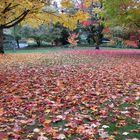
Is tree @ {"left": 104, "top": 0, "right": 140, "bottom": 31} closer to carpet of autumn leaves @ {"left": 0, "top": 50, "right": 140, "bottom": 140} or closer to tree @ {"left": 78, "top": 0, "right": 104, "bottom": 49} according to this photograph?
carpet of autumn leaves @ {"left": 0, "top": 50, "right": 140, "bottom": 140}

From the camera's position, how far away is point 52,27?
4144 centimetres

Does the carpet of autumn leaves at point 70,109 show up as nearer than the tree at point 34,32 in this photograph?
Yes

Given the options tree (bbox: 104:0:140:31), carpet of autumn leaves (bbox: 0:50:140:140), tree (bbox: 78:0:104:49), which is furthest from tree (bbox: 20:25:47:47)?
carpet of autumn leaves (bbox: 0:50:140:140)

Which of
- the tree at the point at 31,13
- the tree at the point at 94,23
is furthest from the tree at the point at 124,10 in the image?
the tree at the point at 94,23

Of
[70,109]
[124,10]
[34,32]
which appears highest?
[124,10]

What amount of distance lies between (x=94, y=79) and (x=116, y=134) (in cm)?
570

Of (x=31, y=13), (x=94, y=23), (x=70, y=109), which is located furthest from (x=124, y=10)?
(x=70, y=109)

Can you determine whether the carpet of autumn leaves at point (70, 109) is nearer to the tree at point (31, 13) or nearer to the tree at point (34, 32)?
the tree at point (31, 13)

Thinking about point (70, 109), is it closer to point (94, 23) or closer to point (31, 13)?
point (31, 13)

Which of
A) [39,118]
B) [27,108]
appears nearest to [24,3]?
[27,108]

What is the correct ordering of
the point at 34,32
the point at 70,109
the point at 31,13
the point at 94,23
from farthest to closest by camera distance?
the point at 34,32 < the point at 94,23 < the point at 31,13 < the point at 70,109

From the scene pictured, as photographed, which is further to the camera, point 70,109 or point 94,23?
point 94,23

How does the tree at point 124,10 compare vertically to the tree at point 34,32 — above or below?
above

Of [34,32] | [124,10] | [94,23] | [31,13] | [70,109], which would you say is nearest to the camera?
[70,109]
